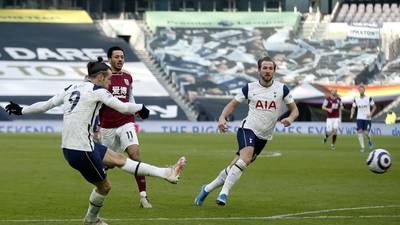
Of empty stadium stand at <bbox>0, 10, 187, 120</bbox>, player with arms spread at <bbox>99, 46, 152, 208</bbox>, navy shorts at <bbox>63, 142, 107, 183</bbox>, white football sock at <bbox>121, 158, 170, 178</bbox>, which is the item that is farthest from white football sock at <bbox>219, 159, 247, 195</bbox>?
empty stadium stand at <bbox>0, 10, 187, 120</bbox>

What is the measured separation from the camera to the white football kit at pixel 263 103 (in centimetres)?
1698

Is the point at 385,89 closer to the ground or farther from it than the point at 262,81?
closer to the ground

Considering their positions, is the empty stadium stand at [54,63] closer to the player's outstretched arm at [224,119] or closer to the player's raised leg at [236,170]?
the player's outstretched arm at [224,119]

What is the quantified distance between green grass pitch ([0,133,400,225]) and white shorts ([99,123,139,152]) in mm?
1028

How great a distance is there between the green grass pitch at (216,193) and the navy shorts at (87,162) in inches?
45.8

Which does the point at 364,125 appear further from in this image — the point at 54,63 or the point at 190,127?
the point at 54,63

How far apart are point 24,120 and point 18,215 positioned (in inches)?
1935

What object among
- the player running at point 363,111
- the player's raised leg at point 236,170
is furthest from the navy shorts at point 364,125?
the player's raised leg at point 236,170

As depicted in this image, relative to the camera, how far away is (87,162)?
1314cm

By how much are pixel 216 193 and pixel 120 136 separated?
3149 mm

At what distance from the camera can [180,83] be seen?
74.3 meters

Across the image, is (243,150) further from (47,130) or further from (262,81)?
(47,130)

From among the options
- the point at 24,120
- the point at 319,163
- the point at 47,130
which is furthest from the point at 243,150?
the point at 24,120

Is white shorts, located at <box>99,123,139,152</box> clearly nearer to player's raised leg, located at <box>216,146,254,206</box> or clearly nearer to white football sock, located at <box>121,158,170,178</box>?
player's raised leg, located at <box>216,146,254,206</box>
